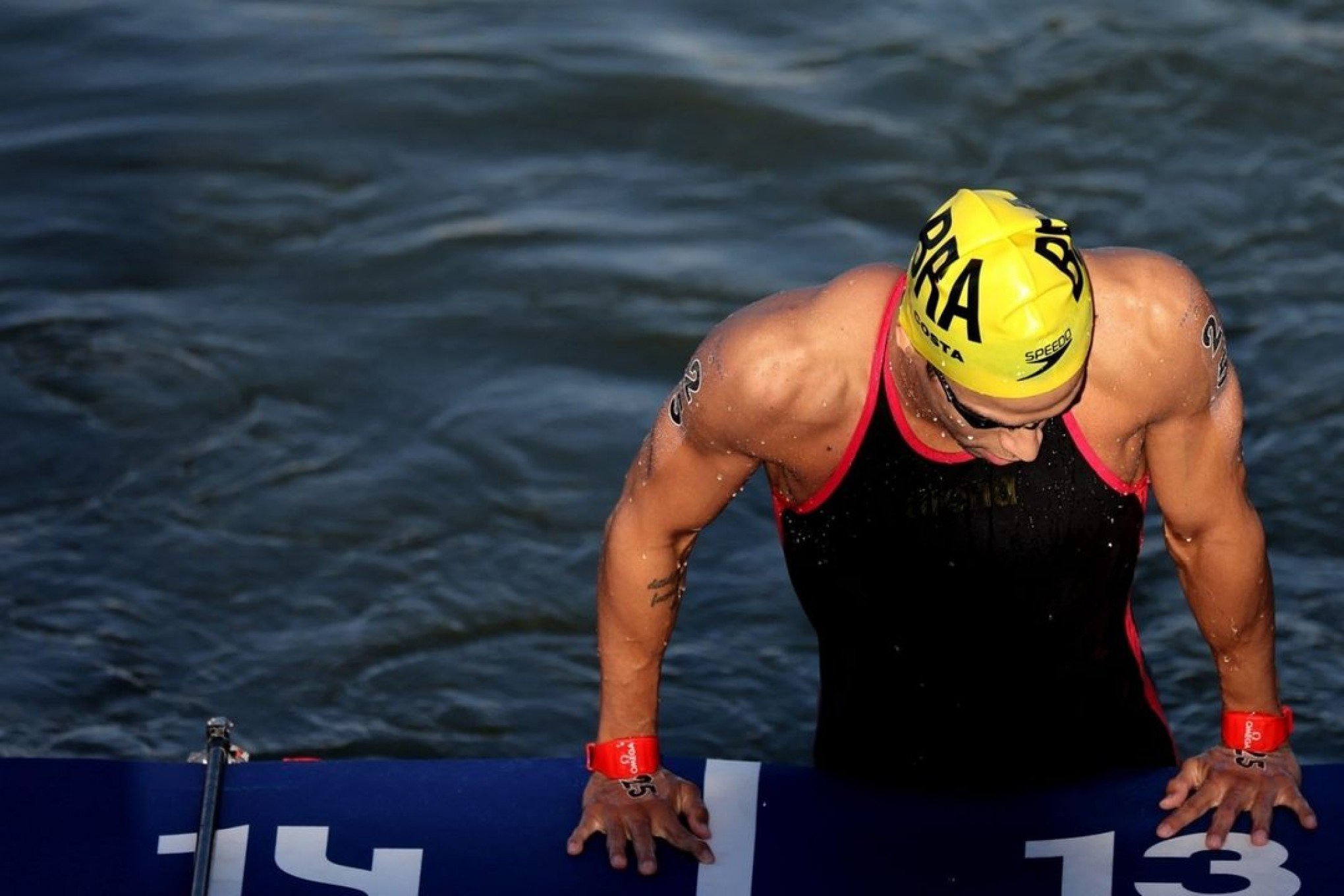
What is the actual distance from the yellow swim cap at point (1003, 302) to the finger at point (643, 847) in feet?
4.08

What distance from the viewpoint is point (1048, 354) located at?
344 centimetres

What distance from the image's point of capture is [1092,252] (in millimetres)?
3938

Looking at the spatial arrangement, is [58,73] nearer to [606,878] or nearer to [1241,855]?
[606,878]

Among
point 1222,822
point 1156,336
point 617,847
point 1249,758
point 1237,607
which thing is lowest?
point 617,847

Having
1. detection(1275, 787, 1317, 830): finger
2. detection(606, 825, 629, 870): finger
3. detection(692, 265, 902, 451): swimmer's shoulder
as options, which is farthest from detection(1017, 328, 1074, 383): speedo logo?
detection(606, 825, 629, 870): finger

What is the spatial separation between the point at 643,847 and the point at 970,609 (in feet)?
2.83

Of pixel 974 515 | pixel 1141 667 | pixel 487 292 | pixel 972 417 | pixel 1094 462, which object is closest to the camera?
pixel 972 417

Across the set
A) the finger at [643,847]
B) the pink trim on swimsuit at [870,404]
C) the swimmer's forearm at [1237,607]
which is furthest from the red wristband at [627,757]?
the swimmer's forearm at [1237,607]

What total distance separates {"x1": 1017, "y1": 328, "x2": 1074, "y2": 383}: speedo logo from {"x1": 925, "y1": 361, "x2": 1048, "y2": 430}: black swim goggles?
135 mm

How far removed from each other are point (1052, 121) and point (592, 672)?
179 inches

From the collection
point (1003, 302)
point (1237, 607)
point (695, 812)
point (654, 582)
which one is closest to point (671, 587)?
point (654, 582)

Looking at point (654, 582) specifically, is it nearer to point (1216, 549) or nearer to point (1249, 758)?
point (1216, 549)

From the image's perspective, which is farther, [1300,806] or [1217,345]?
[1300,806]

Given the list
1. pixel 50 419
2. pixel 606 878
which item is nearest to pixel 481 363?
pixel 50 419
